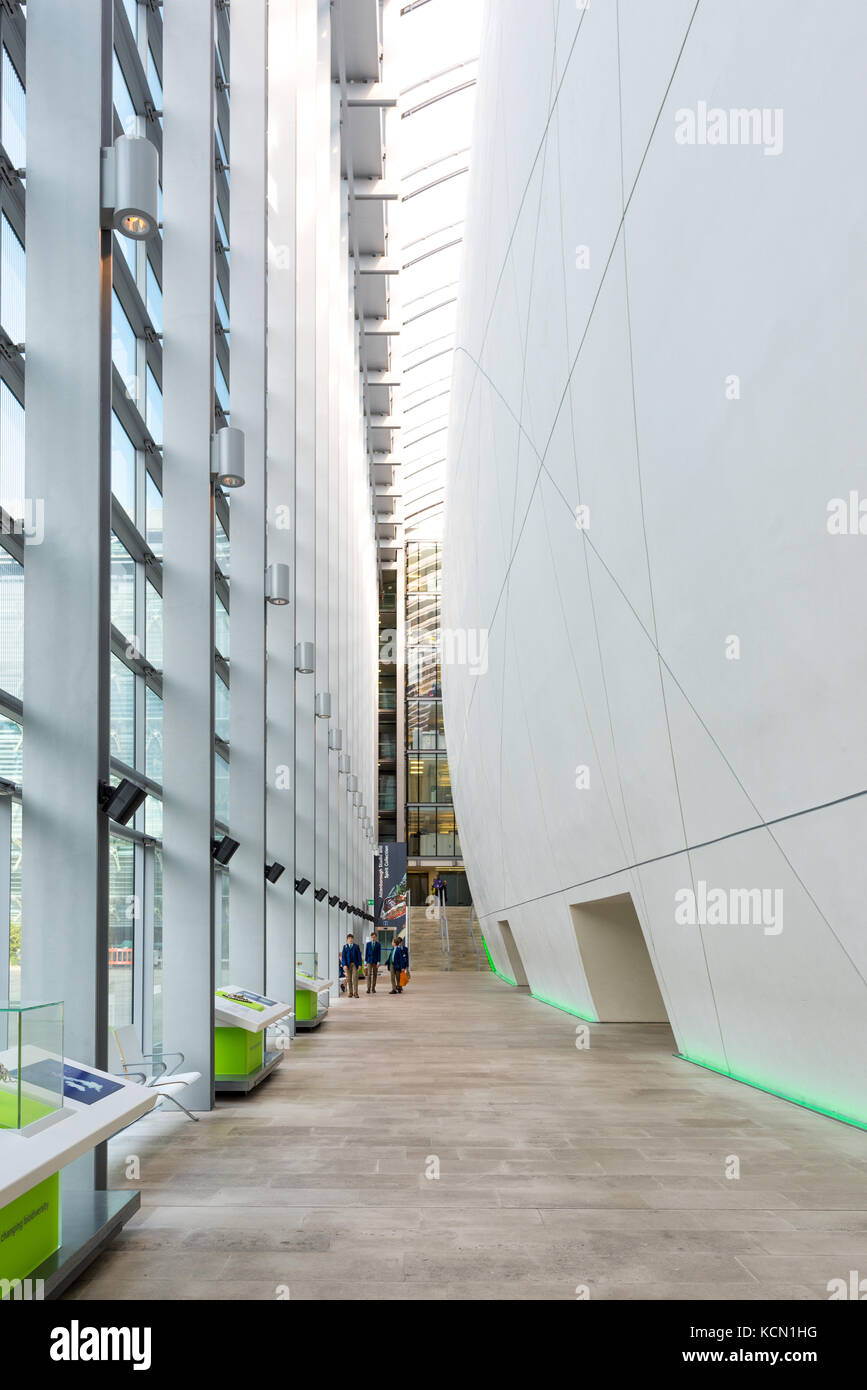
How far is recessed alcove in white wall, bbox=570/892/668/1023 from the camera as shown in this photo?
20172 mm

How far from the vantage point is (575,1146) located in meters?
9.94

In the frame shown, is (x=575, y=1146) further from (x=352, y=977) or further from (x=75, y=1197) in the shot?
(x=352, y=977)

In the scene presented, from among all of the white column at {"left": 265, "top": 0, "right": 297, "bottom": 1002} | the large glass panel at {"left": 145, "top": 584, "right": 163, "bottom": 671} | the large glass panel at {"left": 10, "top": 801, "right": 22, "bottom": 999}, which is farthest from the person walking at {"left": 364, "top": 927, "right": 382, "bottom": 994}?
the large glass panel at {"left": 10, "top": 801, "right": 22, "bottom": 999}

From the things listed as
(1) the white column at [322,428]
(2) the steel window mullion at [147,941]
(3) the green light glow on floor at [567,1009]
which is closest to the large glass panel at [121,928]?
(2) the steel window mullion at [147,941]

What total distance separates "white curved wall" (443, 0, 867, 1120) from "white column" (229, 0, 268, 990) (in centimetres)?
466

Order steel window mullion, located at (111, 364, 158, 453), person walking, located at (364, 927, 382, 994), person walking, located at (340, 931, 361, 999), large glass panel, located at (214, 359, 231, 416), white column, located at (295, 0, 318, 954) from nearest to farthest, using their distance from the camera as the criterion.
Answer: steel window mullion, located at (111, 364, 158, 453) < large glass panel, located at (214, 359, 231, 416) < white column, located at (295, 0, 318, 954) < person walking, located at (340, 931, 361, 999) < person walking, located at (364, 927, 382, 994)

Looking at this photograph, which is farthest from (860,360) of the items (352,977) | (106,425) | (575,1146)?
(352,977)

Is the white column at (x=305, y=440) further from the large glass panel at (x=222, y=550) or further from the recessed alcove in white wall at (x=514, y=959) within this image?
the recessed alcove in white wall at (x=514, y=959)

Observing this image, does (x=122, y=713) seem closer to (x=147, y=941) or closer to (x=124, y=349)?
(x=147, y=941)

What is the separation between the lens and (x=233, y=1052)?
44.0 feet

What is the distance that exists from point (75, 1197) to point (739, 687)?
22.8 ft

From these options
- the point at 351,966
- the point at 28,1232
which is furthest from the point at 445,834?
the point at 28,1232

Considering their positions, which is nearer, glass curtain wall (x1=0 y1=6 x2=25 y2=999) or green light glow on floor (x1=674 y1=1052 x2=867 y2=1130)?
green light glow on floor (x1=674 y1=1052 x2=867 y2=1130)

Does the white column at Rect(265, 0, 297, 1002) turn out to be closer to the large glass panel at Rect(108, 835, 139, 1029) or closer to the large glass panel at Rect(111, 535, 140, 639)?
the large glass panel at Rect(108, 835, 139, 1029)
